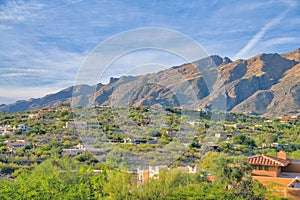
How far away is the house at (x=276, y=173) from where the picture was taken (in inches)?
445

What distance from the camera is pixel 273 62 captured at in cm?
9119

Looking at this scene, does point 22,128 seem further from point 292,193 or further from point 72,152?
point 292,193

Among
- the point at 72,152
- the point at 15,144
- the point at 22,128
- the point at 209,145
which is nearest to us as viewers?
the point at 72,152

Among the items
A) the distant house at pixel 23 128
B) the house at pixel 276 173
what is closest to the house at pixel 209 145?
the house at pixel 276 173

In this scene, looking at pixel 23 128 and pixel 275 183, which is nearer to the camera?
pixel 275 183

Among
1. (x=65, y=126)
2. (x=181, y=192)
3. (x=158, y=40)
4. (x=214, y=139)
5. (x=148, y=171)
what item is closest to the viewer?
(x=181, y=192)

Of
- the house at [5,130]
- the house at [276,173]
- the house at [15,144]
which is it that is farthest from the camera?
the house at [5,130]

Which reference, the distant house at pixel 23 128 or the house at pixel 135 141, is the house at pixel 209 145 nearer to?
the house at pixel 135 141

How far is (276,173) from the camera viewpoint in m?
13.0

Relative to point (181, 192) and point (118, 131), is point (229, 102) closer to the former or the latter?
point (118, 131)

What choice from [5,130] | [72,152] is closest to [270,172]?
[72,152]

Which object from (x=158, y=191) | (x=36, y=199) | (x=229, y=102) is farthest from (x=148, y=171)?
(x=229, y=102)

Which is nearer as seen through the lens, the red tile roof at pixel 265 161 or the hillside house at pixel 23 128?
the red tile roof at pixel 265 161

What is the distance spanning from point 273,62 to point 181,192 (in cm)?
8652
